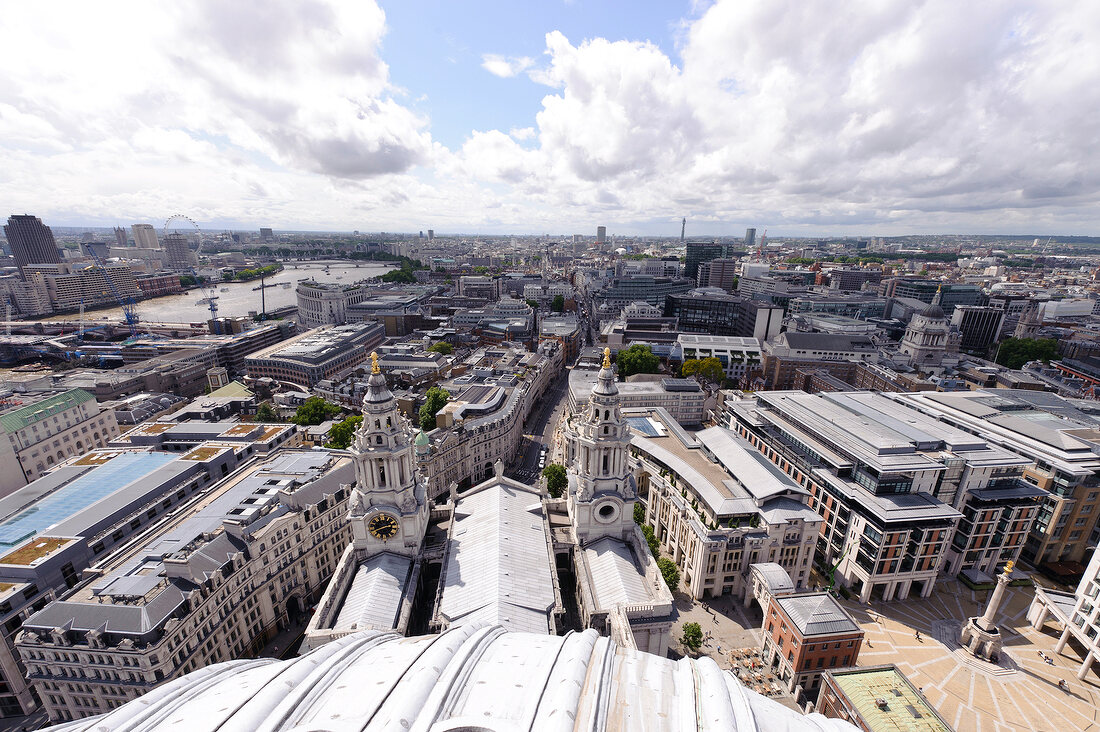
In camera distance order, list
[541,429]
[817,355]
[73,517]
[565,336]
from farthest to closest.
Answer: [565,336] → [817,355] → [541,429] → [73,517]

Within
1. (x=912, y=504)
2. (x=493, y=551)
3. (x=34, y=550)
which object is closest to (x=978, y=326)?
(x=912, y=504)

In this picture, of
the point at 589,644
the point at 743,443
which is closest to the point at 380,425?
the point at 589,644

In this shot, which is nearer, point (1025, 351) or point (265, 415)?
point (265, 415)

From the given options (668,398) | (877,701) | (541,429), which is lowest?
(541,429)

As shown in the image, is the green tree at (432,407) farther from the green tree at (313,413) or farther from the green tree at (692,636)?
the green tree at (692,636)

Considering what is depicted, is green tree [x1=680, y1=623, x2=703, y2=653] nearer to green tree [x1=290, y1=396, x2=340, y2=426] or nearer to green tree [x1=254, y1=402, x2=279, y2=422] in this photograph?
green tree [x1=290, y1=396, x2=340, y2=426]

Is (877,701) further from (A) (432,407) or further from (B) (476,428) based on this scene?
(A) (432,407)

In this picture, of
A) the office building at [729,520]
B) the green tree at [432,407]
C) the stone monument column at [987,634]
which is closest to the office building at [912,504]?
the office building at [729,520]
